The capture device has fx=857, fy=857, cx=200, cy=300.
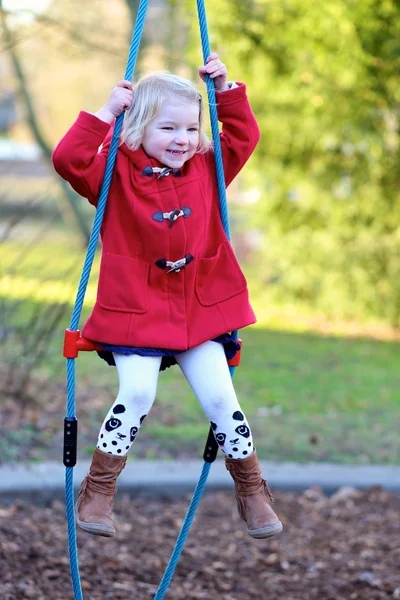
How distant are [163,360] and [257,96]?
7.61 m

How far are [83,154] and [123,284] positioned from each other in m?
0.42

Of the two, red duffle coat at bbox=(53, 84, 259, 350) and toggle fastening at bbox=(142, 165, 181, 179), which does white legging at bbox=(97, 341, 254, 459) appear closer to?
red duffle coat at bbox=(53, 84, 259, 350)

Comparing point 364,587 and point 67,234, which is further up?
point 67,234

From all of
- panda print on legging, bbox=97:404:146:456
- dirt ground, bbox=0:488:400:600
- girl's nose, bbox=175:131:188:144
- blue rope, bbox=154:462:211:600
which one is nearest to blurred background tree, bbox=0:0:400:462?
dirt ground, bbox=0:488:400:600

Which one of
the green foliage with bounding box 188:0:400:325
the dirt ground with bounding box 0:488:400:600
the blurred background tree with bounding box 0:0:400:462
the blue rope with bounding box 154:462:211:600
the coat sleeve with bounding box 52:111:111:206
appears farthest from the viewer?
the green foliage with bounding box 188:0:400:325

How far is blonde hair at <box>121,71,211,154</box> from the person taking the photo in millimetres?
2650

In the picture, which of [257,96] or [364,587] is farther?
A: [257,96]

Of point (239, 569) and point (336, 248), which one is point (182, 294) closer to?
point (239, 569)

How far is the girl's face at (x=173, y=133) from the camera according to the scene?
8.71ft

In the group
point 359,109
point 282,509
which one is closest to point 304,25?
point 359,109

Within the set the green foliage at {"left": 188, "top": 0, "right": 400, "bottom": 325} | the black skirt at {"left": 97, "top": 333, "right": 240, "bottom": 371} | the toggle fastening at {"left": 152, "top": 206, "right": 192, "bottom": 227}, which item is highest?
the green foliage at {"left": 188, "top": 0, "right": 400, "bottom": 325}

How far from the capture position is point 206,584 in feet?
13.0

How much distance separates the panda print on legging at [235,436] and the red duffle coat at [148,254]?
0.29 meters

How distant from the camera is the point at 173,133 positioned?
267cm
